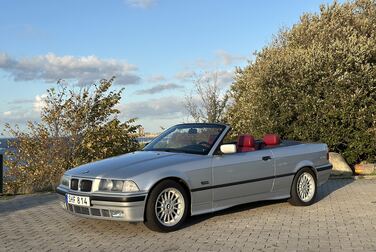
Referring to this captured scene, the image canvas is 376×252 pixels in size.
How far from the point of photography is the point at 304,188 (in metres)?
8.77

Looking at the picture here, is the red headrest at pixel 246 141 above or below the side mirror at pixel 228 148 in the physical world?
above

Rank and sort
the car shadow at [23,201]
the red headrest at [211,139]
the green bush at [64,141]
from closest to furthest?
1. the red headrest at [211,139]
2. the car shadow at [23,201]
3. the green bush at [64,141]

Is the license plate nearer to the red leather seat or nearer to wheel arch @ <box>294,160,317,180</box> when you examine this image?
the red leather seat

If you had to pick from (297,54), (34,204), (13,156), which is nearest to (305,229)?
(34,204)

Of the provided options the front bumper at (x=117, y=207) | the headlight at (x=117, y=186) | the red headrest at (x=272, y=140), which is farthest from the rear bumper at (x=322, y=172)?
the headlight at (x=117, y=186)

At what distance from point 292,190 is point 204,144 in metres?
1.98

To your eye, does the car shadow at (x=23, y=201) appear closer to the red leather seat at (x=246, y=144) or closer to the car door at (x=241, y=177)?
the car door at (x=241, y=177)

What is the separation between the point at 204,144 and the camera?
7.65 meters

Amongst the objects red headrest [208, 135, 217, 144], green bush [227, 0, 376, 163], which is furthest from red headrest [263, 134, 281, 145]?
green bush [227, 0, 376, 163]

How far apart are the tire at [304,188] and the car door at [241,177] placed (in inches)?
27.1

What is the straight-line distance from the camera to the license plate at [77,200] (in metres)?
6.62

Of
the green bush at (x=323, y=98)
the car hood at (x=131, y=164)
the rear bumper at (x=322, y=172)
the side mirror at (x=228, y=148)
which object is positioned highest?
the green bush at (x=323, y=98)

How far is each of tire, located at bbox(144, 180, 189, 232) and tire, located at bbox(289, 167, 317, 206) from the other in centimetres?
247

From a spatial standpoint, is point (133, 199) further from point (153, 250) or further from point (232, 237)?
point (232, 237)
